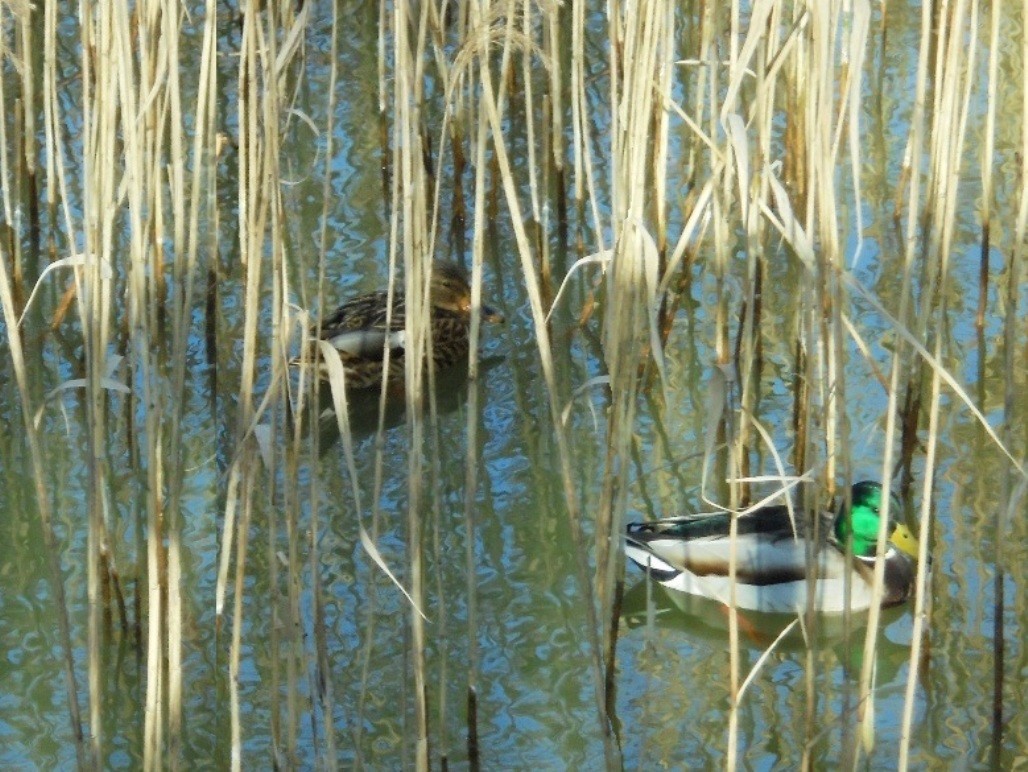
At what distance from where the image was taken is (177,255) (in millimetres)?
3176

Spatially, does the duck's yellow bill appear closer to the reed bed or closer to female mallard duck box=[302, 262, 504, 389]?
the reed bed

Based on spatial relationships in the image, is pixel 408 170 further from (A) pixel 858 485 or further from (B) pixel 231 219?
(B) pixel 231 219

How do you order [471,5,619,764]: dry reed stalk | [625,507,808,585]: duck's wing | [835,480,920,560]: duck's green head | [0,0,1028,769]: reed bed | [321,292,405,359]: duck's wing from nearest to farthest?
[471,5,619,764]: dry reed stalk, [0,0,1028,769]: reed bed, [625,507,808,585]: duck's wing, [835,480,920,560]: duck's green head, [321,292,405,359]: duck's wing

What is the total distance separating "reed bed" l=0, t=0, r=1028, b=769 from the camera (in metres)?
2.79

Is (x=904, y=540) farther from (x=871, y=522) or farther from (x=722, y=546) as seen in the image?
(x=722, y=546)

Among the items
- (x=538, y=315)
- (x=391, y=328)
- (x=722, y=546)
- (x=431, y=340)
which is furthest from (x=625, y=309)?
(x=391, y=328)

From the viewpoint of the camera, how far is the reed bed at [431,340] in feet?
9.16

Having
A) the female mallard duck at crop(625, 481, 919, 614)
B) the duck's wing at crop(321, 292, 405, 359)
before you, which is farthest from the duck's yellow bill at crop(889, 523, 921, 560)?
the duck's wing at crop(321, 292, 405, 359)

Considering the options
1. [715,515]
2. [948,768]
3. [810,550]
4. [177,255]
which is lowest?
[948,768]

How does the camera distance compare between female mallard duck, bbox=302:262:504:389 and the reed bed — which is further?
female mallard duck, bbox=302:262:504:389

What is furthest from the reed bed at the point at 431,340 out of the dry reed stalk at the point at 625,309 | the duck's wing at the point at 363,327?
the duck's wing at the point at 363,327

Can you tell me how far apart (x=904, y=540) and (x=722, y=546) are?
1.55 feet

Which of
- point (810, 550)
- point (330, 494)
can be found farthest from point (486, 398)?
point (810, 550)

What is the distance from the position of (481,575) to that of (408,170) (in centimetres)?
180
